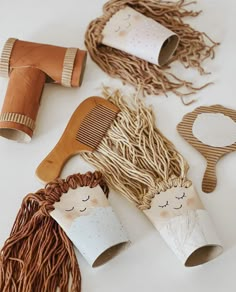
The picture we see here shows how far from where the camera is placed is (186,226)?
1305 millimetres

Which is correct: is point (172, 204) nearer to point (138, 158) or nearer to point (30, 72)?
point (138, 158)

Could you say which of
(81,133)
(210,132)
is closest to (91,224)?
(81,133)

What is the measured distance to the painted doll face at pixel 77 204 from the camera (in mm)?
1323

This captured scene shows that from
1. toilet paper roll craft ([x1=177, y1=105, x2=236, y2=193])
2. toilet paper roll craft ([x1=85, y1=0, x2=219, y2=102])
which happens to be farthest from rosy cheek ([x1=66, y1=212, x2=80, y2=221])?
toilet paper roll craft ([x1=85, y1=0, x2=219, y2=102])

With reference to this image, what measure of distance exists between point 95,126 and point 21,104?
199 mm

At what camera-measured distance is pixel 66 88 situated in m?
1.62

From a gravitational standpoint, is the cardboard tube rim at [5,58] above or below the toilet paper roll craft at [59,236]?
above

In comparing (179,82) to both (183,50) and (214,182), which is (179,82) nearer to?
(183,50)

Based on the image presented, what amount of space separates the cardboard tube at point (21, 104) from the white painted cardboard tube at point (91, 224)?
0.78 feet

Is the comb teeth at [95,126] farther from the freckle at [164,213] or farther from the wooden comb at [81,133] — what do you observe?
the freckle at [164,213]

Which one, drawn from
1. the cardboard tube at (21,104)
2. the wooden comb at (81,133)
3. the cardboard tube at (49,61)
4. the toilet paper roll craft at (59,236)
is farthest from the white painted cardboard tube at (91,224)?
the cardboard tube at (49,61)

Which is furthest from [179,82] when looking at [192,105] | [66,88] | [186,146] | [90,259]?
[90,259]

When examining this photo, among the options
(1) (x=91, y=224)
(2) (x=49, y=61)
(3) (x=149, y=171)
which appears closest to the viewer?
(1) (x=91, y=224)

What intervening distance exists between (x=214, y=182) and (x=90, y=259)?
14.9 inches
